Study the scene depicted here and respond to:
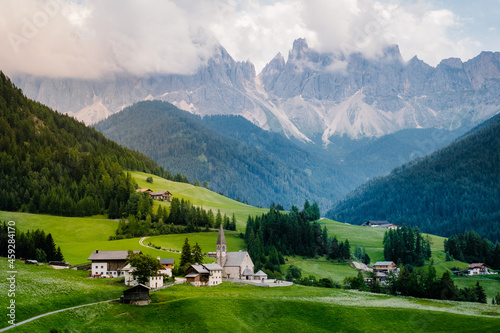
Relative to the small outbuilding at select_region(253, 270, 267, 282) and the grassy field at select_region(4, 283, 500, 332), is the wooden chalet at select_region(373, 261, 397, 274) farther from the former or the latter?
the grassy field at select_region(4, 283, 500, 332)

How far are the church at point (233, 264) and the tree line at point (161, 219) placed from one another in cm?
4562

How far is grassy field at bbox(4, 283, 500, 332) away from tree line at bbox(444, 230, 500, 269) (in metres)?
87.8

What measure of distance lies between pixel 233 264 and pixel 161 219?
5766cm

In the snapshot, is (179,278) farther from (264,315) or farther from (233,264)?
(264,315)

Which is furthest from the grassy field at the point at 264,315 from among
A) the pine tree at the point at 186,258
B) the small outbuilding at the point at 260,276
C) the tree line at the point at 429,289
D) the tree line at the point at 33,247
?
the tree line at the point at 33,247

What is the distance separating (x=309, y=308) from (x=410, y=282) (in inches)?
1359

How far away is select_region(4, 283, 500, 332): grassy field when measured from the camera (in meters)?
75.4

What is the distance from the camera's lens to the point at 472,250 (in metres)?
183

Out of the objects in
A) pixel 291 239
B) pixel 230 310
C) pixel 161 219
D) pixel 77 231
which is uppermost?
pixel 161 219

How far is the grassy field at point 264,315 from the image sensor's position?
247 feet

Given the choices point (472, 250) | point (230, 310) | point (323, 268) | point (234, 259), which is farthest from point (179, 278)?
point (472, 250)

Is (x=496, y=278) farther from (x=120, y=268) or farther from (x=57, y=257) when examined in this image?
(x=57, y=257)

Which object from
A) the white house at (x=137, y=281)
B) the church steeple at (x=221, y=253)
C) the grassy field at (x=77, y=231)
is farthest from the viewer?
the grassy field at (x=77, y=231)

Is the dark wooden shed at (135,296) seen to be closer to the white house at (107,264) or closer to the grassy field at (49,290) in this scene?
the grassy field at (49,290)
